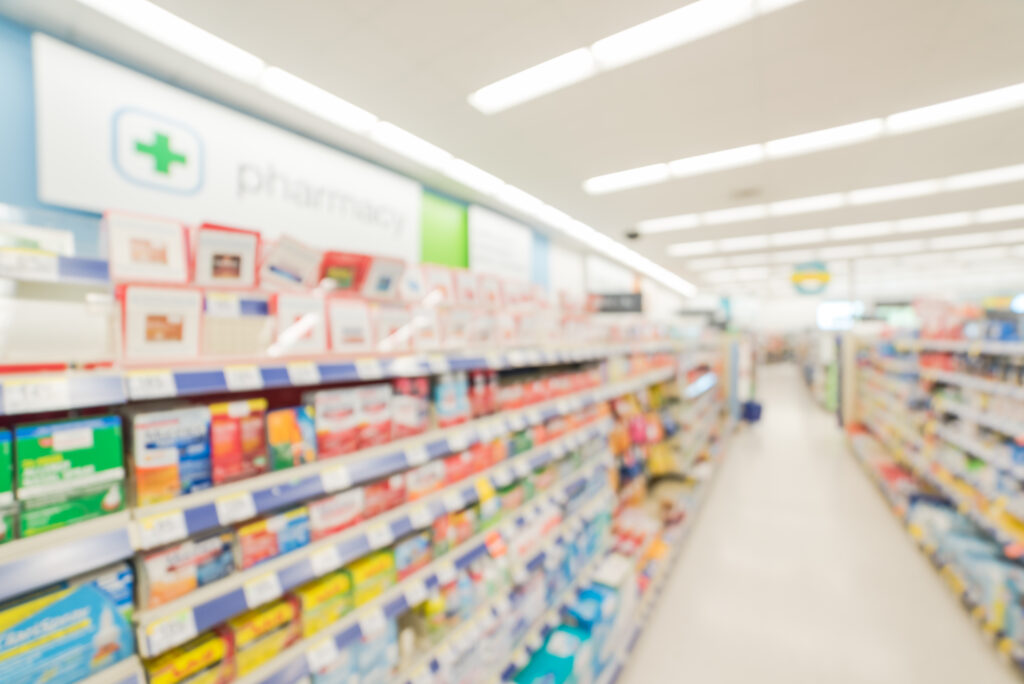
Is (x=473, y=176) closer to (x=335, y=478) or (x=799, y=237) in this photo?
(x=335, y=478)

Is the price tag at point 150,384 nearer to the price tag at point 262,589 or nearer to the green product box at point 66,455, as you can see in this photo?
the green product box at point 66,455

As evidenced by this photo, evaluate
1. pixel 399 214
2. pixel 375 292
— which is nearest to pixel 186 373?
pixel 375 292

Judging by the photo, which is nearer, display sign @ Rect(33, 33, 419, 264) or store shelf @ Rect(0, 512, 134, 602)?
store shelf @ Rect(0, 512, 134, 602)

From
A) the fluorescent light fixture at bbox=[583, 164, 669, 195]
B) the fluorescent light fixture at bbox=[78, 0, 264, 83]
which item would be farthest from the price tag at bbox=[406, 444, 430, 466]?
the fluorescent light fixture at bbox=[583, 164, 669, 195]

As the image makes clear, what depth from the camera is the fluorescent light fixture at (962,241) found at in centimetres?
847

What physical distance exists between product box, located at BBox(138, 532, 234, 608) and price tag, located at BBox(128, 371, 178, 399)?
38cm

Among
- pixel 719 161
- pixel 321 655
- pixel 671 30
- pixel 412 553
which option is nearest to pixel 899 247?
pixel 719 161

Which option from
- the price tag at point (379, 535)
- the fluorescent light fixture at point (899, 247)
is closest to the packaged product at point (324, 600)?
the price tag at point (379, 535)

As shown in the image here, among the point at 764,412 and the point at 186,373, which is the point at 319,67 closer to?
the point at 186,373

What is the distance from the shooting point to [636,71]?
3041 mm

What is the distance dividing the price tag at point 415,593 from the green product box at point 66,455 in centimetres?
92

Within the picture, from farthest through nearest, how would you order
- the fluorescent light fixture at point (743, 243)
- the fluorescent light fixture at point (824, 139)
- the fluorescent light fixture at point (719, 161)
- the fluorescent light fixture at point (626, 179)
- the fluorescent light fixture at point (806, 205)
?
the fluorescent light fixture at point (743, 243), the fluorescent light fixture at point (806, 205), the fluorescent light fixture at point (626, 179), the fluorescent light fixture at point (719, 161), the fluorescent light fixture at point (824, 139)

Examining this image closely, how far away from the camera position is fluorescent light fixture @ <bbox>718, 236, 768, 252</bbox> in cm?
880

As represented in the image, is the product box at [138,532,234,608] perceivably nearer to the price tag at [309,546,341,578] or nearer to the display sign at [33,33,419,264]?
the price tag at [309,546,341,578]
